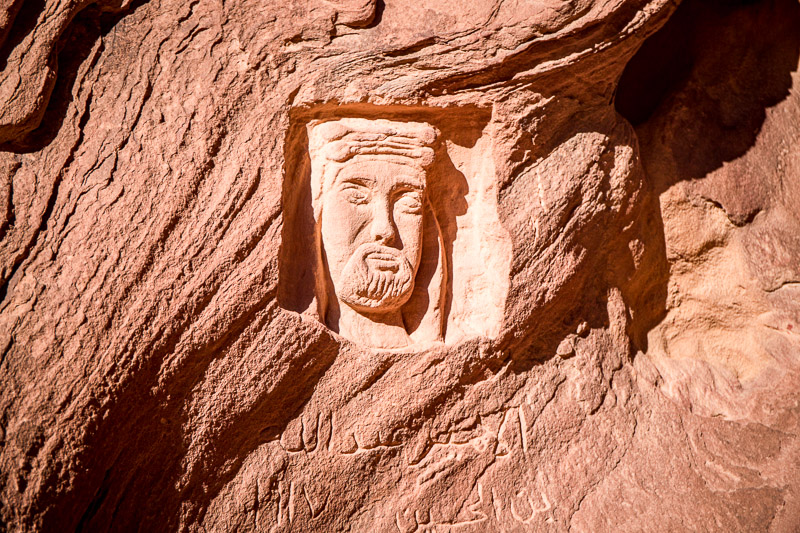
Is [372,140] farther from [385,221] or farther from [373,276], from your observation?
[373,276]

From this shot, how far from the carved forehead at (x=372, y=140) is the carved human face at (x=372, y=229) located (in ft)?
0.11

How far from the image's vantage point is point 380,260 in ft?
7.41

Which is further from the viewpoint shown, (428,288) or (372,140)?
(428,288)

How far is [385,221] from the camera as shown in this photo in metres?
2.25

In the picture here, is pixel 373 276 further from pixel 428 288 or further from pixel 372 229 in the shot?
pixel 428 288

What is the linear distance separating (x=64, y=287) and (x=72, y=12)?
86cm

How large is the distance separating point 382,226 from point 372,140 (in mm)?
295

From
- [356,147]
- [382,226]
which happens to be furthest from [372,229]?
[356,147]

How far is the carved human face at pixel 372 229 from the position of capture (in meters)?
2.25

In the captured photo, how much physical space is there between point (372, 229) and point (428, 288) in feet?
1.12

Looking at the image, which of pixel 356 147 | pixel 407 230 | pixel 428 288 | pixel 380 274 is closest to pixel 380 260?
pixel 380 274

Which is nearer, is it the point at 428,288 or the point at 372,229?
the point at 372,229

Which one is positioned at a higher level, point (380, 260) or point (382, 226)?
point (382, 226)

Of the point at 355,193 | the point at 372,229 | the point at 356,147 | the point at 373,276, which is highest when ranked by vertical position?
the point at 356,147
